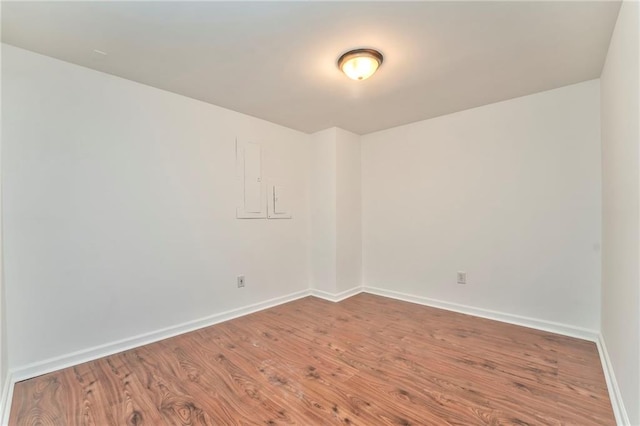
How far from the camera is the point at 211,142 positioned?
293 centimetres

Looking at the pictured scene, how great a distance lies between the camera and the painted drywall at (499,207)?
249cm

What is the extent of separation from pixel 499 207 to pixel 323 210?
6.48ft

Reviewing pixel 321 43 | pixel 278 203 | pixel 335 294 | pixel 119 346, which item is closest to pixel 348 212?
pixel 278 203

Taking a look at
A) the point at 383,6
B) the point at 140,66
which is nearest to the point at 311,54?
the point at 383,6

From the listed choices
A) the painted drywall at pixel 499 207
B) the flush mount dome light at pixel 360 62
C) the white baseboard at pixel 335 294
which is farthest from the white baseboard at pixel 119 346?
the flush mount dome light at pixel 360 62

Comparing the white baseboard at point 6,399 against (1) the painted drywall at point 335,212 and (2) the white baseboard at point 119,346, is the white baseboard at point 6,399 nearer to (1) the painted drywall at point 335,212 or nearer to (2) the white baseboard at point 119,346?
(2) the white baseboard at point 119,346

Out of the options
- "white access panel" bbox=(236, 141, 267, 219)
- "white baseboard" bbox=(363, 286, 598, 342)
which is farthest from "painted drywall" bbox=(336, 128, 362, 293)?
"white access panel" bbox=(236, 141, 267, 219)

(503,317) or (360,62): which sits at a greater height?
(360,62)

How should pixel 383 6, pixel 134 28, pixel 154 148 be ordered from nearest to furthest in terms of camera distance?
1. pixel 383 6
2. pixel 134 28
3. pixel 154 148

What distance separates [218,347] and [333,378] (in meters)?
1.03

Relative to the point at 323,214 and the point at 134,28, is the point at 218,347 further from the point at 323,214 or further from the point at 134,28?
the point at 134,28

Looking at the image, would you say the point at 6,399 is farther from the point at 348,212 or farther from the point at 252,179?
the point at 348,212

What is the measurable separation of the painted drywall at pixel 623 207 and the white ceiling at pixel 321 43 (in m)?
0.29

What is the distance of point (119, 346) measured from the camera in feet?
7.50
